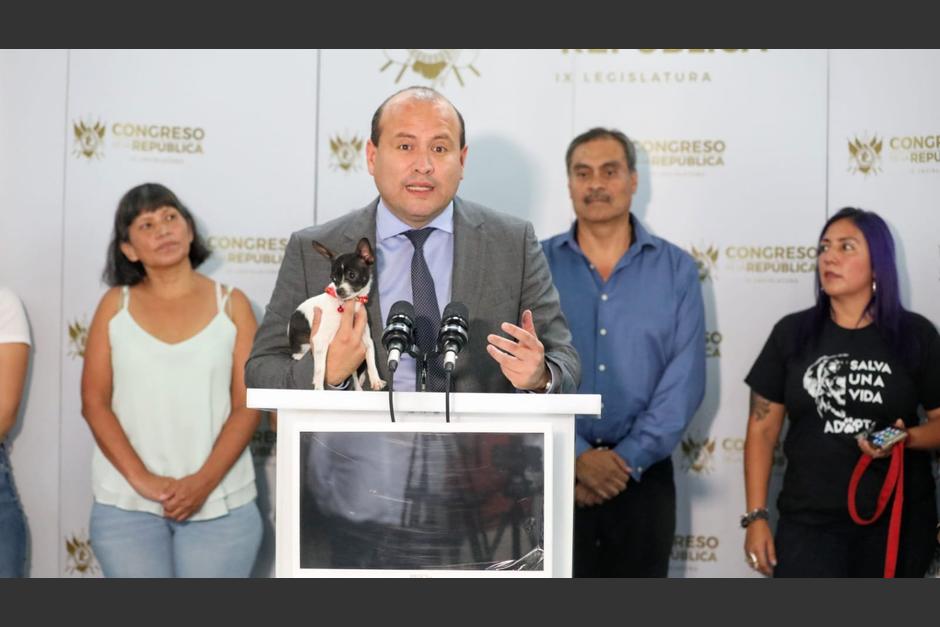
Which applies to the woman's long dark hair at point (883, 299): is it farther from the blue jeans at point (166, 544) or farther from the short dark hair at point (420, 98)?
the blue jeans at point (166, 544)

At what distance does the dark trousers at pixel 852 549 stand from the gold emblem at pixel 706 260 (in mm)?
1222

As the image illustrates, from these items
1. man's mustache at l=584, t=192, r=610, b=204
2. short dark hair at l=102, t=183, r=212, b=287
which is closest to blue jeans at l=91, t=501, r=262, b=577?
short dark hair at l=102, t=183, r=212, b=287

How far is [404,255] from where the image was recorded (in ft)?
10.2

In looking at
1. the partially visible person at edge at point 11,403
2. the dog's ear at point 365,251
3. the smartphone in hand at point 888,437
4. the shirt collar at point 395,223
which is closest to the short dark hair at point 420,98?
the shirt collar at point 395,223

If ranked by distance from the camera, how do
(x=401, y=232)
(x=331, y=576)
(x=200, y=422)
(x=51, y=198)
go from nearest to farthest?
1. (x=331, y=576)
2. (x=401, y=232)
3. (x=200, y=422)
4. (x=51, y=198)

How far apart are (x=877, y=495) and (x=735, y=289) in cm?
115

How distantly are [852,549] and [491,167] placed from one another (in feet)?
7.16

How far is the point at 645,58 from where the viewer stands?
4.80 meters

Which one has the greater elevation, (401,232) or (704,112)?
(704,112)

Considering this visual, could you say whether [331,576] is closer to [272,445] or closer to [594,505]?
[594,505]

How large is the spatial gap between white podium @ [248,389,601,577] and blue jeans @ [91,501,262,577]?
202 centimetres

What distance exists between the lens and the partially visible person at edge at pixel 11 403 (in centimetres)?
438

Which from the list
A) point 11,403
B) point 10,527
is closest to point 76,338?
point 11,403
